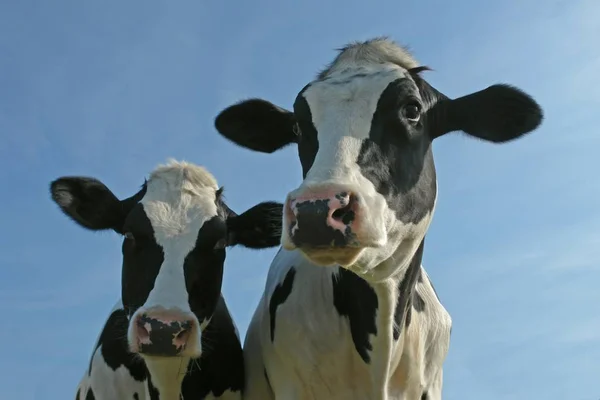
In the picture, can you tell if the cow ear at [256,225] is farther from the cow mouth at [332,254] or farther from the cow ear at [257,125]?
the cow mouth at [332,254]

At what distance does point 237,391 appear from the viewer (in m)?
7.22

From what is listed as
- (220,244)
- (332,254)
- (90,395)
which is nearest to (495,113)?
(332,254)

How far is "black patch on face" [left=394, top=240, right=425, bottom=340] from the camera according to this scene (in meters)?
5.81

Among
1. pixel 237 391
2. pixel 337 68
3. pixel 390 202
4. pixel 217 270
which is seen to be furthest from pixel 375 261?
pixel 237 391

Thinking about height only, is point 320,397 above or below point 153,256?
below

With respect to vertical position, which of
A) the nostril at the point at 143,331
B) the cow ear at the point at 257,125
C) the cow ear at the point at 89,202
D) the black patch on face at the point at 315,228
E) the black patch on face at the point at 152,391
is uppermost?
the cow ear at the point at 257,125

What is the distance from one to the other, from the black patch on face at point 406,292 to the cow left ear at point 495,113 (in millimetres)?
968

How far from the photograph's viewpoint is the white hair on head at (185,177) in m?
7.52

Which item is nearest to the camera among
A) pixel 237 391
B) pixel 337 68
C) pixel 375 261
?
pixel 375 261

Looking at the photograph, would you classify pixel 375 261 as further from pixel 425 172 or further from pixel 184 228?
Result: pixel 184 228

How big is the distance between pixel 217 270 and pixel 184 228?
18.6 inches

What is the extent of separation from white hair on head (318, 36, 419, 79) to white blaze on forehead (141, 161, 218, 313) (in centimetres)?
185

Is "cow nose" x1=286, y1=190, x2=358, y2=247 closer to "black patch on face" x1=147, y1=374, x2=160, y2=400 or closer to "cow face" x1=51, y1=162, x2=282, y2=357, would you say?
"cow face" x1=51, y1=162, x2=282, y2=357

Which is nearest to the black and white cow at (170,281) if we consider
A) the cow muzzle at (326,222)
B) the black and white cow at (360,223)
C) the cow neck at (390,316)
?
the black and white cow at (360,223)
